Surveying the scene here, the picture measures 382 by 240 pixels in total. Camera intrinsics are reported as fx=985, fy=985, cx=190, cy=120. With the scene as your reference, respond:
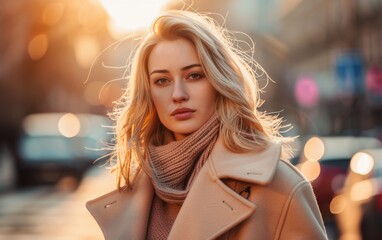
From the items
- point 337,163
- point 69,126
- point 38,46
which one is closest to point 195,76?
point 337,163

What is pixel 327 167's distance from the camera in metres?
14.8

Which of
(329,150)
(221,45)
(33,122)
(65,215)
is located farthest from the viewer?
(33,122)

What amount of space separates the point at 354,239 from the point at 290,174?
8.54 meters

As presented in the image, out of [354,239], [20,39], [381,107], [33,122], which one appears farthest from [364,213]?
[20,39]

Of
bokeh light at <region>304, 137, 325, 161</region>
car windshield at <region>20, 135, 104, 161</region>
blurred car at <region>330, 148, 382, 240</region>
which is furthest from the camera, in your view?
car windshield at <region>20, 135, 104, 161</region>

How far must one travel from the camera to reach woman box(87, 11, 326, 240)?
3.69m

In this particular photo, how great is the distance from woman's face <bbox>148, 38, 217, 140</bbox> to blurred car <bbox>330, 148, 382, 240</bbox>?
23.2ft

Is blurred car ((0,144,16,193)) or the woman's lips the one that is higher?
the woman's lips

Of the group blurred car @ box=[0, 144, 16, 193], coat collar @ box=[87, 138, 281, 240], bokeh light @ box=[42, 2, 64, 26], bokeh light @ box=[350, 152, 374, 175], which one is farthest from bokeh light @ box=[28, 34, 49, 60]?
coat collar @ box=[87, 138, 281, 240]

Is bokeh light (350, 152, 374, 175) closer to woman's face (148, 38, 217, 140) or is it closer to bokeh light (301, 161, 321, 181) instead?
bokeh light (301, 161, 321, 181)

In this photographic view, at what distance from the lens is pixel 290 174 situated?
3.74 metres

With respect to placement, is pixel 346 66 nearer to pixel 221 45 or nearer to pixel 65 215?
pixel 65 215

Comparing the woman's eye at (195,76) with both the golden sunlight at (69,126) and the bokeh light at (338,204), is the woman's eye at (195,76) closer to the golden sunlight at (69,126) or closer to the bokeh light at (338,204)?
the bokeh light at (338,204)

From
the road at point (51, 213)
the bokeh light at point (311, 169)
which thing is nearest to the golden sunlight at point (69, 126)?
the road at point (51, 213)
